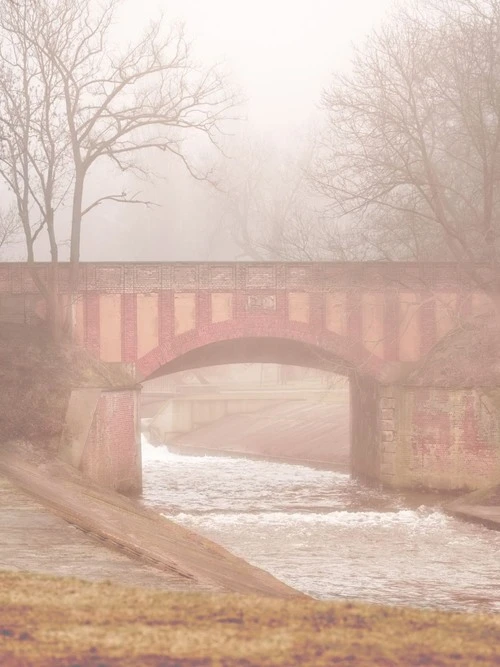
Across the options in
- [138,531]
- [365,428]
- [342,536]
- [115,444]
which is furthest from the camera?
[365,428]

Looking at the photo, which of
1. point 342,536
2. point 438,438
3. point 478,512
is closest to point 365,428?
point 438,438

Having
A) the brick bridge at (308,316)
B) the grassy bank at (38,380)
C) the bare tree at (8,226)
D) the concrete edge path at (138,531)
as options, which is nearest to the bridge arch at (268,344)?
the brick bridge at (308,316)

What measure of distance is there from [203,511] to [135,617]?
→ 21.0m

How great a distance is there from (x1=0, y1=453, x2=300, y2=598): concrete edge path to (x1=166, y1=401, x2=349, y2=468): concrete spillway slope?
19252 millimetres

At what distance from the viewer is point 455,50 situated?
33312 mm

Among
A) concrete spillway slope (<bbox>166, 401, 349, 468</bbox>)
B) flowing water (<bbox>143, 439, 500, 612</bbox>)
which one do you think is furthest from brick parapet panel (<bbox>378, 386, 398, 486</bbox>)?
concrete spillway slope (<bbox>166, 401, 349, 468</bbox>)

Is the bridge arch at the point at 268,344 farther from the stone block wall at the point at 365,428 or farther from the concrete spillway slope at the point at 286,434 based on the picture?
the concrete spillway slope at the point at 286,434

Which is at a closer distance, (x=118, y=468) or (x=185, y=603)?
(x=185, y=603)

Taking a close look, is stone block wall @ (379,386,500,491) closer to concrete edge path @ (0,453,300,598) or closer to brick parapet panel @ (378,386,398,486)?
brick parapet panel @ (378,386,398,486)

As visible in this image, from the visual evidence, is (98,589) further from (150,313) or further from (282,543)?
(150,313)

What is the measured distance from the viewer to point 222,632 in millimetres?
7930

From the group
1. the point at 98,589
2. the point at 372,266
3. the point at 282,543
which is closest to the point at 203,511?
the point at 282,543

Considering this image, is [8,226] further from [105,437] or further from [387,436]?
[387,436]

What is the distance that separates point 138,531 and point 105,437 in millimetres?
11185
